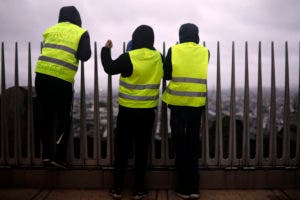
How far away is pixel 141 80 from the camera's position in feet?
14.8

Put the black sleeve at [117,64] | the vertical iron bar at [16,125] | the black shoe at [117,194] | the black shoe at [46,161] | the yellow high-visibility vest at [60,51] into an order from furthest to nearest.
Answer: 1. the vertical iron bar at [16,125]
2. the black shoe at [46,161]
3. the black shoe at [117,194]
4. the yellow high-visibility vest at [60,51]
5. the black sleeve at [117,64]

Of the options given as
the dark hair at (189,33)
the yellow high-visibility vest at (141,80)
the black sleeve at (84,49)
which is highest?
the dark hair at (189,33)

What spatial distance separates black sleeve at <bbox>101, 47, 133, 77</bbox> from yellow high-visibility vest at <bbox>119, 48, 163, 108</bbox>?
52mm

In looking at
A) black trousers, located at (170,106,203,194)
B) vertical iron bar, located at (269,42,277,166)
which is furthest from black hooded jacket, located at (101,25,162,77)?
vertical iron bar, located at (269,42,277,166)

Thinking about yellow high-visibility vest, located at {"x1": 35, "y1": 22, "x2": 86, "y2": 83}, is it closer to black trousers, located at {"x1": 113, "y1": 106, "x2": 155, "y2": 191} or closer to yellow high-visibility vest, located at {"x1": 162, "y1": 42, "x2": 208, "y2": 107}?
black trousers, located at {"x1": 113, "y1": 106, "x2": 155, "y2": 191}

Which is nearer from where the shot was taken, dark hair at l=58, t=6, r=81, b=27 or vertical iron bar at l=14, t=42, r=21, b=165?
dark hair at l=58, t=6, r=81, b=27

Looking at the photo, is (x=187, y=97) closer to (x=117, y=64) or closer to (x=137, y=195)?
(x=117, y=64)

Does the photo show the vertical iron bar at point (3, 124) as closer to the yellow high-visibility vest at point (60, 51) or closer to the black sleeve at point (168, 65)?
the yellow high-visibility vest at point (60, 51)

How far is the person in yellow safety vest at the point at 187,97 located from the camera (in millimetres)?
4574

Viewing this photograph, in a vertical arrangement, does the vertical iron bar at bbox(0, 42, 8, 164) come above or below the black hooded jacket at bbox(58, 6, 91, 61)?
below

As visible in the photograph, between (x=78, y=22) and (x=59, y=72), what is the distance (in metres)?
0.77

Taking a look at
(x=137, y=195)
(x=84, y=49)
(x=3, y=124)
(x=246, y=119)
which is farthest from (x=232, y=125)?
(x=3, y=124)

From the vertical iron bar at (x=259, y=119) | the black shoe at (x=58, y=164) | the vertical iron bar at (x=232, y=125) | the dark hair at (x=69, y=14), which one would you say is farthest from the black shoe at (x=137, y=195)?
A: the dark hair at (x=69, y=14)

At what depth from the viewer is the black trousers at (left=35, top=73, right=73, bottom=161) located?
15.1ft
